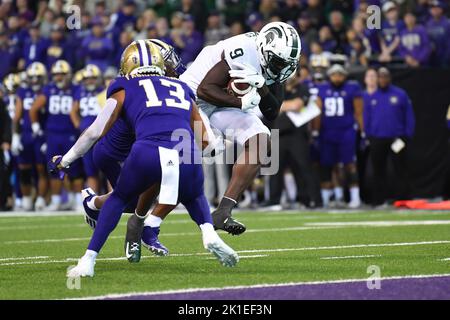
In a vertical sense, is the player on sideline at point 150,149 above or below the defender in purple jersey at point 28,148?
above

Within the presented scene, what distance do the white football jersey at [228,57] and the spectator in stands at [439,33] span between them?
8.31 metres

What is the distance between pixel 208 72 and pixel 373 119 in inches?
290

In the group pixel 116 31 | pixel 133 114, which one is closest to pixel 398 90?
pixel 116 31

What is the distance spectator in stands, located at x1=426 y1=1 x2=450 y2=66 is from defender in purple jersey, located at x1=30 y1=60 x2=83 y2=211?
5431 millimetres

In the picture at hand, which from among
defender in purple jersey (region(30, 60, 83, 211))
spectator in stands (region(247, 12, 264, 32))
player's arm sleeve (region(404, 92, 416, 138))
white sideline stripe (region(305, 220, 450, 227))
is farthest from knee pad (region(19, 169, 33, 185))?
white sideline stripe (region(305, 220, 450, 227))

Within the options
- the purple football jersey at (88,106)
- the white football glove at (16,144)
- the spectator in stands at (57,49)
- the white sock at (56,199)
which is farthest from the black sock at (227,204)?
the spectator in stands at (57,49)

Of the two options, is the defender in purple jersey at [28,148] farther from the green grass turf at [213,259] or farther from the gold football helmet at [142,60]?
the gold football helmet at [142,60]

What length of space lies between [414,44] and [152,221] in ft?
31.2

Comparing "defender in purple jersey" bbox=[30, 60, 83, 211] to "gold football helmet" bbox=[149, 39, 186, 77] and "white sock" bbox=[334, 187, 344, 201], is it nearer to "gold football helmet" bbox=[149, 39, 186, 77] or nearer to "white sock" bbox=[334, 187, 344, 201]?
"white sock" bbox=[334, 187, 344, 201]

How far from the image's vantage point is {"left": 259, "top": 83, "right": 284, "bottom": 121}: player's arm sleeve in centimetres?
838

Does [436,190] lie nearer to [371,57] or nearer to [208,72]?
[371,57]

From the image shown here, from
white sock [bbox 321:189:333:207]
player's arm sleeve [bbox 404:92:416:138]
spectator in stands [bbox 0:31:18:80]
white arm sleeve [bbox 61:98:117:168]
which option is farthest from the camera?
spectator in stands [bbox 0:31:18:80]

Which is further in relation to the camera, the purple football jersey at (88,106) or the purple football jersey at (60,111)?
the purple football jersey at (60,111)

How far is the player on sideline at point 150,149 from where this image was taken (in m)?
6.62
